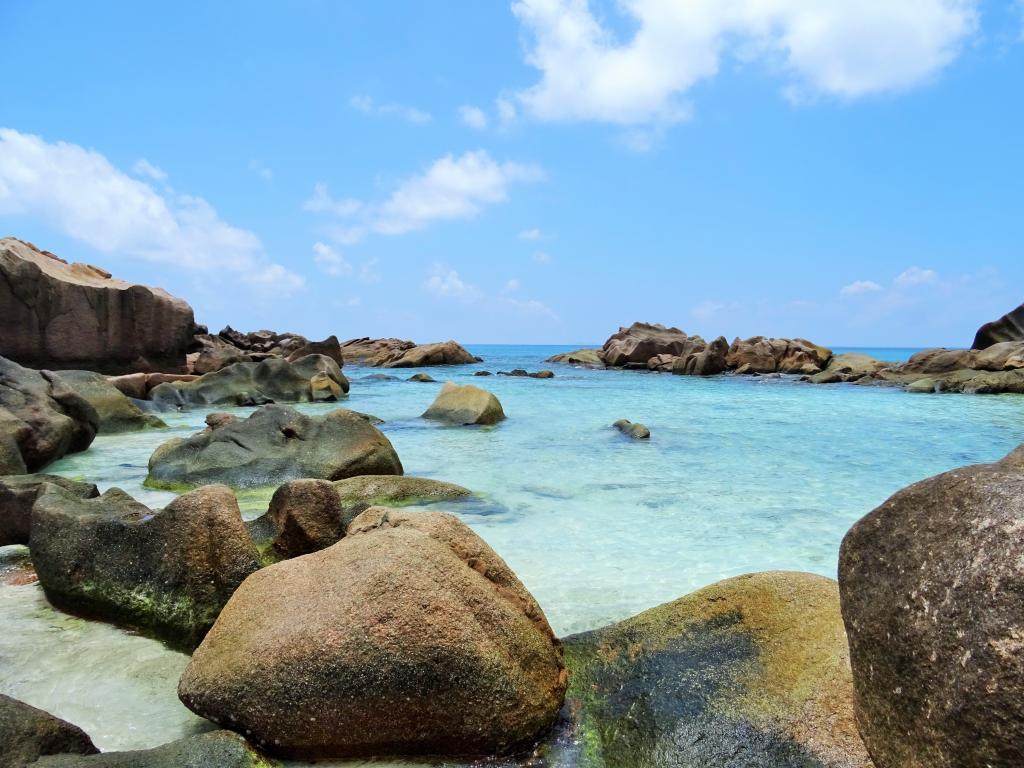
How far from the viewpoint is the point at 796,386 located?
27078 mm

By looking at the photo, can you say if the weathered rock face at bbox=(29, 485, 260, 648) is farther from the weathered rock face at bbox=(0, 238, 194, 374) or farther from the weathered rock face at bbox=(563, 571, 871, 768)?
the weathered rock face at bbox=(0, 238, 194, 374)

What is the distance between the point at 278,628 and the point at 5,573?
271 centimetres

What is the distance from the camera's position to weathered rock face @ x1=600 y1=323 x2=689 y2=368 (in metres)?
41.6

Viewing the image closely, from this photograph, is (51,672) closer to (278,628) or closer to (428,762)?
(278,628)

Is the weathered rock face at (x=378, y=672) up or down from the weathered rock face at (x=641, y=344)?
down

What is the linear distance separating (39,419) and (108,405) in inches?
138

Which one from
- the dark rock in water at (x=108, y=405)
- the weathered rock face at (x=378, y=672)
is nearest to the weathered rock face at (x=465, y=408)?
the dark rock in water at (x=108, y=405)

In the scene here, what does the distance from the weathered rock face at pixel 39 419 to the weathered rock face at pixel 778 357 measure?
31.2 metres

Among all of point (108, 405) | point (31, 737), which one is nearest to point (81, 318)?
point (108, 405)

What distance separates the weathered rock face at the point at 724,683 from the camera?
2420mm

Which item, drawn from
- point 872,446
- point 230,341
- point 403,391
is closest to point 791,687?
point 872,446

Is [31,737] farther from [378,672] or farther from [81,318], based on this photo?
[81,318]

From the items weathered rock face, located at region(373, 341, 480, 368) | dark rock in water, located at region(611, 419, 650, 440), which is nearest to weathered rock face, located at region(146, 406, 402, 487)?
dark rock in water, located at region(611, 419, 650, 440)

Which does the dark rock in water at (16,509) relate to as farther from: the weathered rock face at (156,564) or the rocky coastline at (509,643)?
the weathered rock face at (156,564)
